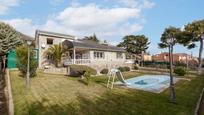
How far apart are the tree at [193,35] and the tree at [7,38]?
135 ft

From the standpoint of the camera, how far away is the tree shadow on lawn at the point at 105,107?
1082 cm

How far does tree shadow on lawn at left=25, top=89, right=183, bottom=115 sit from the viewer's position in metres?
10.8

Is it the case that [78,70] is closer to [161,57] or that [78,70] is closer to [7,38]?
[7,38]

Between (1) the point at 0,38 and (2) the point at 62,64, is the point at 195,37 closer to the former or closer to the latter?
(2) the point at 62,64

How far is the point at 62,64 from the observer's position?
37.4 m

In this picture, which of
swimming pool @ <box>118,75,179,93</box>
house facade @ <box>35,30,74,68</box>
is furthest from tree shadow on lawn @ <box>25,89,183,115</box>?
house facade @ <box>35,30,74,68</box>

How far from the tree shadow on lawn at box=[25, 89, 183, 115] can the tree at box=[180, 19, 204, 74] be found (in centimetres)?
4049

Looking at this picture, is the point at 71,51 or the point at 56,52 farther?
the point at 71,51

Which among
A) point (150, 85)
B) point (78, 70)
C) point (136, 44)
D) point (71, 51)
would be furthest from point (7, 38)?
point (136, 44)

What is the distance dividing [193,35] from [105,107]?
47367 mm

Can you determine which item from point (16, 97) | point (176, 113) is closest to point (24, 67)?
point (16, 97)

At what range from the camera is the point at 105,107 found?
11789 mm

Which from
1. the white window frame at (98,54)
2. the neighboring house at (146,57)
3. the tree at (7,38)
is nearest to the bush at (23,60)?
the tree at (7,38)

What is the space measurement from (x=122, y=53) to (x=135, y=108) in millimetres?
36908
